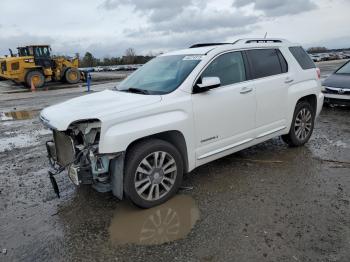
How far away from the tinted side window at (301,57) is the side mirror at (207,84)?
227 centimetres

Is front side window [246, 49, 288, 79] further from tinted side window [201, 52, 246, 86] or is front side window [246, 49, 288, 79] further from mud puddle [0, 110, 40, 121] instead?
mud puddle [0, 110, 40, 121]

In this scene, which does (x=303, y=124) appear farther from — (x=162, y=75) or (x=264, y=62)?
(x=162, y=75)

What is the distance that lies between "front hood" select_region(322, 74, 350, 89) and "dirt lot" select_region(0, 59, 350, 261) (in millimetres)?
4156

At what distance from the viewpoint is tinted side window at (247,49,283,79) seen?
517 cm

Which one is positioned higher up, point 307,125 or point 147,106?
point 147,106

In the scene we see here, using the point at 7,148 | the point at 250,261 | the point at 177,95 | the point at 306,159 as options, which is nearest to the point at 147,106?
the point at 177,95

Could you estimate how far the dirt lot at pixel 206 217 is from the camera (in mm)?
3283

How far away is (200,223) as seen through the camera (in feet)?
12.3

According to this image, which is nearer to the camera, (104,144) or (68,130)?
(104,144)

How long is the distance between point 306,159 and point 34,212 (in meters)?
4.18

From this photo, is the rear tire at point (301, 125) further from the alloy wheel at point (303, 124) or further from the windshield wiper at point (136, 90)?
the windshield wiper at point (136, 90)

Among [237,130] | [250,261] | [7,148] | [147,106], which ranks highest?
[147,106]

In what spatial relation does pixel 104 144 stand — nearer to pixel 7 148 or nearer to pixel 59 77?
pixel 7 148

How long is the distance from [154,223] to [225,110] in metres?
1.81
